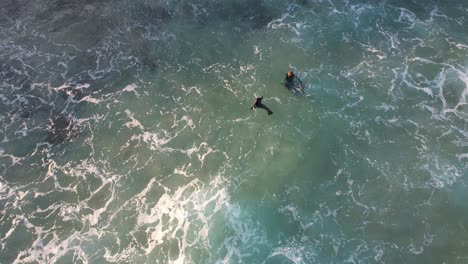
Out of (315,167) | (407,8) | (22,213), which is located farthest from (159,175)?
(407,8)

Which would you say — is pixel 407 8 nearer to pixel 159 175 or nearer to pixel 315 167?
pixel 315 167

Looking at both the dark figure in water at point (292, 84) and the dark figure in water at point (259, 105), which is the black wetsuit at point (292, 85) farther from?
the dark figure in water at point (259, 105)

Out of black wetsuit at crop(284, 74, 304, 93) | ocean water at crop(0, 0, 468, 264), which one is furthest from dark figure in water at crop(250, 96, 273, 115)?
black wetsuit at crop(284, 74, 304, 93)

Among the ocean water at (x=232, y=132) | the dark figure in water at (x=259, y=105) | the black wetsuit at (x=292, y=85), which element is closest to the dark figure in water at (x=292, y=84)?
the black wetsuit at (x=292, y=85)

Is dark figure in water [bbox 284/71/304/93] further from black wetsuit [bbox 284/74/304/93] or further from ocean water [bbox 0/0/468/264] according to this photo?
ocean water [bbox 0/0/468/264]

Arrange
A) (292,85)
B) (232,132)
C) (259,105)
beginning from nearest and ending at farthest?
(232,132) < (259,105) < (292,85)

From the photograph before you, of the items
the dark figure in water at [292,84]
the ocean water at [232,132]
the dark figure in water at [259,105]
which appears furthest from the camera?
the dark figure in water at [292,84]

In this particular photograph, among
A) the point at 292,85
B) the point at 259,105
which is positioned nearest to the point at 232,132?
the point at 259,105

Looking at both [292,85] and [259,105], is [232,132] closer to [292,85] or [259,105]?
[259,105]
